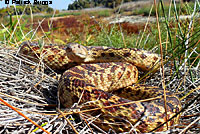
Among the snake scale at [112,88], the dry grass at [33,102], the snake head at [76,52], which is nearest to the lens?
the dry grass at [33,102]

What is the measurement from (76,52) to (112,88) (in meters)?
0.85

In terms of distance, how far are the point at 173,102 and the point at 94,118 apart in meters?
0.88

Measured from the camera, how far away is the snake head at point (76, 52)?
123 inches

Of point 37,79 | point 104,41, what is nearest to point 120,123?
point 37,79

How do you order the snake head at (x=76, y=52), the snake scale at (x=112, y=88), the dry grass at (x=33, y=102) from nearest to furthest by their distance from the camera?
the dry grass at (x=33, y=102) → the snake scale at (x=112, y=88) → the snake head at (x=76, y=52)

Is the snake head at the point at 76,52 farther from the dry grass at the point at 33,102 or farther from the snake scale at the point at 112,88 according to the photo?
the dry grass at the point at 33,102

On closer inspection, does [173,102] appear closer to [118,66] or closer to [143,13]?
[118,66]

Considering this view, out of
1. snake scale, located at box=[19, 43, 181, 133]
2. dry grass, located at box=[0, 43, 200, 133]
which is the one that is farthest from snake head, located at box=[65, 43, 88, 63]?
dry grass, located at box=[0, 43, 200, 133]

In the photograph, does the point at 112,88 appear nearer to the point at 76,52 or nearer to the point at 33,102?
the point at 76,52

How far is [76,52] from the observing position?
313 cm

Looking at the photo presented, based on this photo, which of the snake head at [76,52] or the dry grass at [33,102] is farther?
the snake head at [76,52]

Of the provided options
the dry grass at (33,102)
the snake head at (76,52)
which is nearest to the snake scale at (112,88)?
the snake head at (76,52)

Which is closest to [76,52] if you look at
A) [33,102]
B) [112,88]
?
[112,88]

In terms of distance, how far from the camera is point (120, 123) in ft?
5.95
